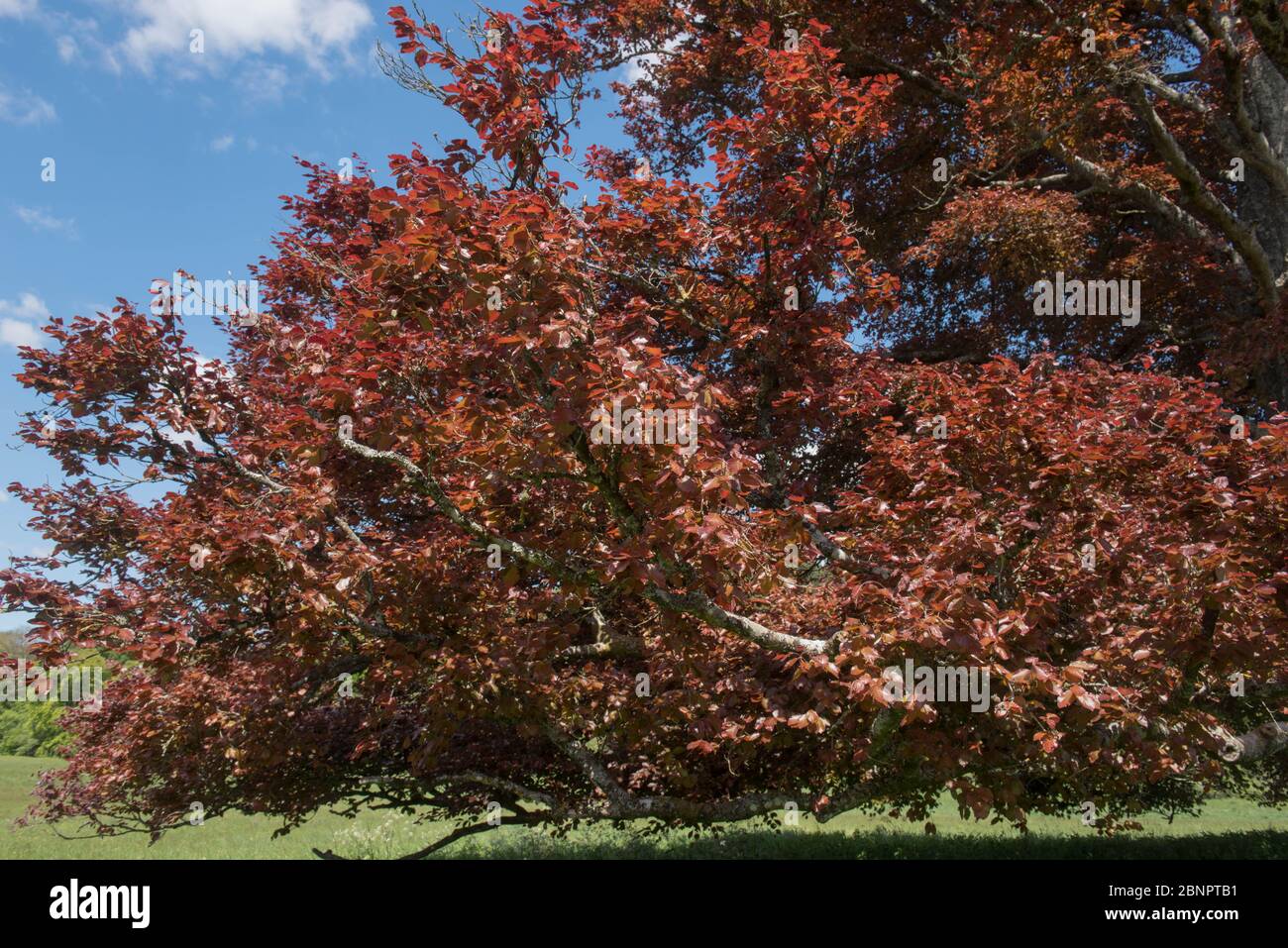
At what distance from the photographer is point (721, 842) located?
36.8 ft

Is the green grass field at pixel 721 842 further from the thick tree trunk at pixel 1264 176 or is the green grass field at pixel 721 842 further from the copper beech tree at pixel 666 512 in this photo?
the thick tree trunk at pixel 1264 176

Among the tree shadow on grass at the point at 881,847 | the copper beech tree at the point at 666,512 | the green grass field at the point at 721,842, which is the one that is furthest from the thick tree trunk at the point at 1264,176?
the green grass field at the point at 721,842

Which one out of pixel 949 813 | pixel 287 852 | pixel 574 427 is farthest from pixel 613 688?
pixel 949 813

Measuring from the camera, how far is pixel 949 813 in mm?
17562

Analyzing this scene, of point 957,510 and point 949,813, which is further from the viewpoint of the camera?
point 949,813

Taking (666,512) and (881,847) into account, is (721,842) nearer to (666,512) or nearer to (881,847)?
(881,847)

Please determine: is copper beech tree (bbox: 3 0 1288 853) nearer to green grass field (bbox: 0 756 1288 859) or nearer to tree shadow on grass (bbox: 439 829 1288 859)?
green grass field (bbox: 0 756 1288 859)

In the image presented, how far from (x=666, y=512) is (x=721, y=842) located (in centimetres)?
878

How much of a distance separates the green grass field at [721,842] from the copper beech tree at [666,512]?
2.92 metres

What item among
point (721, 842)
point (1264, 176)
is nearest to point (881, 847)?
point (721, 842)

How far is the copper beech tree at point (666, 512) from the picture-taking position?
13.7 ft

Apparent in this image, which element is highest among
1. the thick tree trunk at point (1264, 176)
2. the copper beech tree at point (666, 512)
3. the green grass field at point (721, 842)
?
the thick tree trunk at point (1264, 176)

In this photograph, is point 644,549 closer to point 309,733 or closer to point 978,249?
point 309,733
